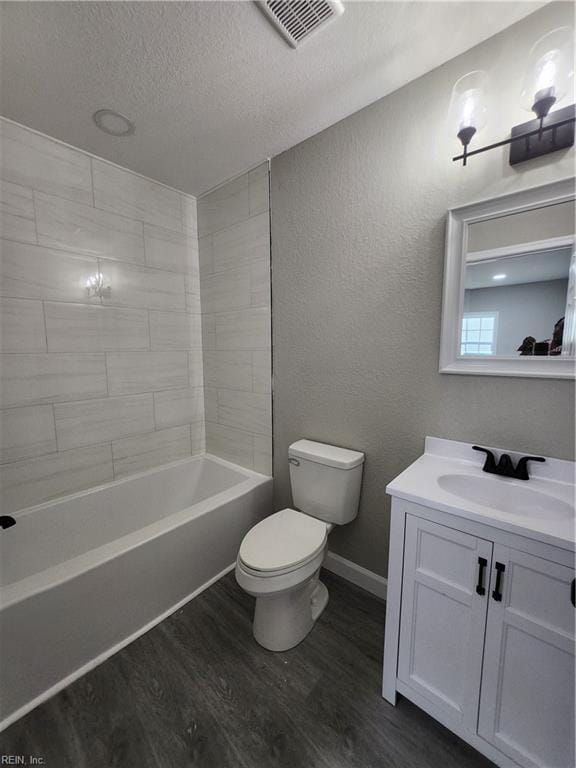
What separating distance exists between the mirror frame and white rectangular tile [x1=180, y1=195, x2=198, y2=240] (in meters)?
1.83

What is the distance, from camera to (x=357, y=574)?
1.71 meters

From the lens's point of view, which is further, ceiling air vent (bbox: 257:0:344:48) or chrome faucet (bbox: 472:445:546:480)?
chrome faucet (bbox: 472:445:546:480)

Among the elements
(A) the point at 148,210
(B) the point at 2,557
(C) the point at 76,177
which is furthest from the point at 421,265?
(B) the point at 2,557

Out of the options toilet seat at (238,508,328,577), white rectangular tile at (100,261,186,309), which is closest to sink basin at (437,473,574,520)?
toilet seat at (238,508,328,577)

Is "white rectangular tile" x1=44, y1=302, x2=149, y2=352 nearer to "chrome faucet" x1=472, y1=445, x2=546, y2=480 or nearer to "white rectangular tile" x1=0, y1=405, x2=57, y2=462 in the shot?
"white rectangular tile" x1=0, y1=405, x2=57, y2=462

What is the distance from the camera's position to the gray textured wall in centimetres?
113

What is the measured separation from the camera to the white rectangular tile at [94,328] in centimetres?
172

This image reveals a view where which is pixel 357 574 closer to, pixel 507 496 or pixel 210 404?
pixel 507 496

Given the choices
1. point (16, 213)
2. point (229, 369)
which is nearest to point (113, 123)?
point (16, 213)

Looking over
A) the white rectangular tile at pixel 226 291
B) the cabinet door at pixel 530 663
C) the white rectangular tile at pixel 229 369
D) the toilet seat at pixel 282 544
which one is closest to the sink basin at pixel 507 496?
the cabinet door at pixel 530 663

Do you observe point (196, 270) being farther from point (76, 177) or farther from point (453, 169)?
point (453, 169)

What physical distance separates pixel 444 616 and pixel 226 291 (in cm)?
208

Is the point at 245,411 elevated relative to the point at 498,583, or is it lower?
elevated

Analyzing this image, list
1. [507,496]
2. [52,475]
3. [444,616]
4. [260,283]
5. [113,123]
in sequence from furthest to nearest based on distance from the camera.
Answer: [260,283]
[52,475]
[113,123]
[507,496]
[444,616]
